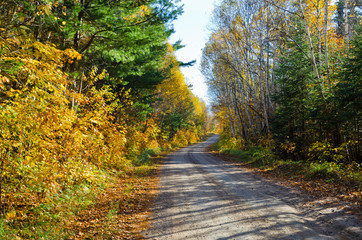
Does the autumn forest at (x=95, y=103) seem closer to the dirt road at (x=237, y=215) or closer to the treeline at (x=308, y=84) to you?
the treeline at (x=308, y=84)

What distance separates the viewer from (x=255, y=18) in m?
16.4

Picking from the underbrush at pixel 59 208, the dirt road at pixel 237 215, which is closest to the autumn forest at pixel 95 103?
the underbrush at pixel 59 208

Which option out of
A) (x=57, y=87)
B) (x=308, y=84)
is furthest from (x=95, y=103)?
(x=308, y=84)

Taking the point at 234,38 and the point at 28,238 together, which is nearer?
the point at 28,238

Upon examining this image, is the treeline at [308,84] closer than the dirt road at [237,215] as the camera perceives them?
No

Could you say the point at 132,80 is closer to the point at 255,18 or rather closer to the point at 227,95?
the point at 255,18

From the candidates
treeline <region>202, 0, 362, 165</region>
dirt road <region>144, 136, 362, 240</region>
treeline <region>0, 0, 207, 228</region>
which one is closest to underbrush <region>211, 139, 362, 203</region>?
treeline <region>202, 0, 362, 165</region>

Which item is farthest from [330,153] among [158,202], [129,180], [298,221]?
[129,180]

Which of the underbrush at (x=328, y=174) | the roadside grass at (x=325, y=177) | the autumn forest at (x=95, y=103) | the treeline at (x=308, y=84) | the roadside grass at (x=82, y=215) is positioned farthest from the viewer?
the treeline at (x=308, y=84)

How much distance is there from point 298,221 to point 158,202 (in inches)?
169

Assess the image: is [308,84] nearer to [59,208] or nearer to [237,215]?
[237,215]

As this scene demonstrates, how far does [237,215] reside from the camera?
228 inches

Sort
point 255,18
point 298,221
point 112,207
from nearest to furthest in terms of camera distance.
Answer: point 298,221 < point 112,207 < point 255,18

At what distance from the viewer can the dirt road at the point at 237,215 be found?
472cm
